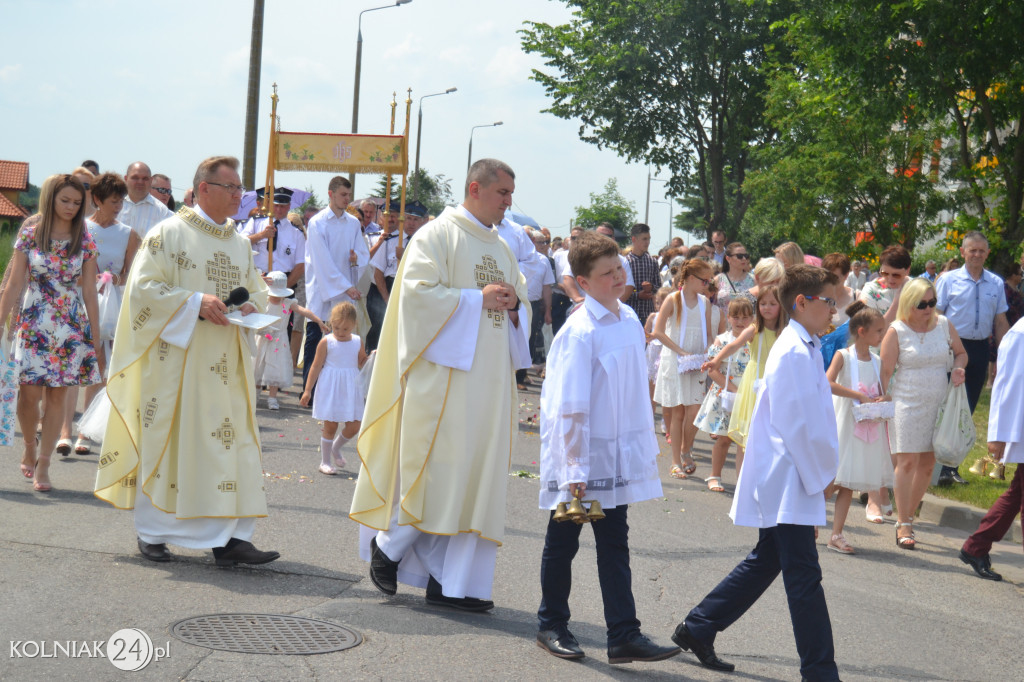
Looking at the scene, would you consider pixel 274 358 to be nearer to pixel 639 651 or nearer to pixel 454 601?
pixel 454 601

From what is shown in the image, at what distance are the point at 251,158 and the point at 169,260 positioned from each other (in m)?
11.8

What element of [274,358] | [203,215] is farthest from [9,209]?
[203,215]

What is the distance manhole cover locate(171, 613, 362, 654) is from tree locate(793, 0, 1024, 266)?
46.9ft

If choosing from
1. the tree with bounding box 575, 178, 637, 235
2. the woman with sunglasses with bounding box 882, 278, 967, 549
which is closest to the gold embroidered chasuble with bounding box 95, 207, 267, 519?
the woman with sunglasses with bounding box 882, 278, 967, 549

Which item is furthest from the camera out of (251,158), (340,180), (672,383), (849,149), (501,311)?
(849,149)

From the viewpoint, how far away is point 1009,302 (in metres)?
14.1

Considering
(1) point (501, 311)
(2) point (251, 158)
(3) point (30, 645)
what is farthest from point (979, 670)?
(2) point (251, 158)

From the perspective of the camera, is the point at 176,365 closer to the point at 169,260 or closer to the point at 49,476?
the point at 169,260

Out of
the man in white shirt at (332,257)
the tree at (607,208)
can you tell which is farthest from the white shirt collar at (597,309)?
the tree at (607,208)

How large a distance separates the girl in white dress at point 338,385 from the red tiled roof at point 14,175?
3057 inches

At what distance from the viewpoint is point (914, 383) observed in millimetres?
8703

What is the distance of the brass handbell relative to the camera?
15.6 ft

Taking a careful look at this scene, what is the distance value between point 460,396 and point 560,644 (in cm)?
138

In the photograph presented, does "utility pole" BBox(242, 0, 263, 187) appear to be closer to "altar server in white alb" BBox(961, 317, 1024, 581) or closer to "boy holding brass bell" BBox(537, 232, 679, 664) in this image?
"altar server in white alb" BBox(961, 317, 1024, 581)
